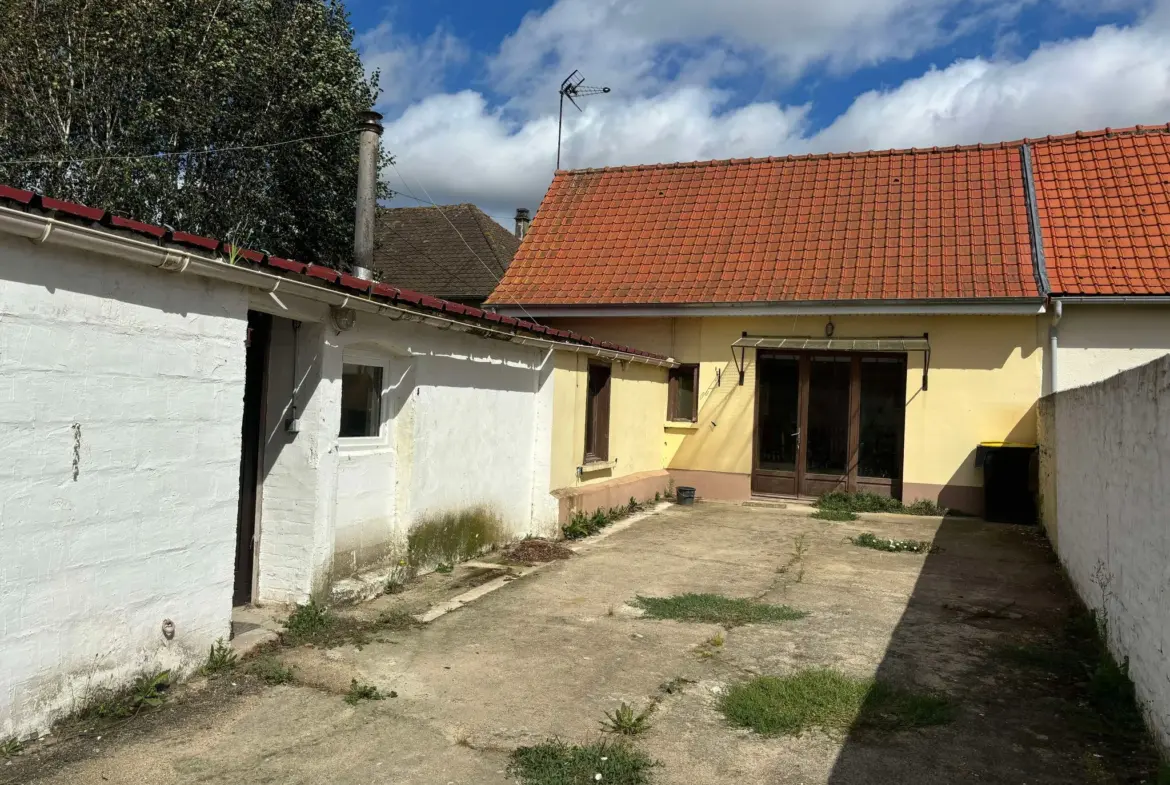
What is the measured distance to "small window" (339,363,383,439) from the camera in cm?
662

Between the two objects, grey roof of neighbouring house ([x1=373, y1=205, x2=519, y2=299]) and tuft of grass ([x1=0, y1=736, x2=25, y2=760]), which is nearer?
tuft of grass ([x1=0, y1=736, x2=25, y2=760])

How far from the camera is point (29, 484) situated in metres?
3.78

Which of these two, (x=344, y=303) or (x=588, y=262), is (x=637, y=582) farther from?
(x=588, y=262)

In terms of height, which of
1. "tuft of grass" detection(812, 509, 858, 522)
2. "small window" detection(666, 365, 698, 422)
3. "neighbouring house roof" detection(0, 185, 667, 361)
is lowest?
"tuft of grass" detection(812, 509, 858, 522)

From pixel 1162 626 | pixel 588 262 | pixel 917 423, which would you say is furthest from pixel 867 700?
pixel 588 262

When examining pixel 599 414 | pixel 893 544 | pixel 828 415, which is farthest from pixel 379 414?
pixel 828 415

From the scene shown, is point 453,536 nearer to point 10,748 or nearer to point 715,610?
point 715,610

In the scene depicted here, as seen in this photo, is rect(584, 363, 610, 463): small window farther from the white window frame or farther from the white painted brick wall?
the white painted brick wall

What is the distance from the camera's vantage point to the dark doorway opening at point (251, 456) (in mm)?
5992

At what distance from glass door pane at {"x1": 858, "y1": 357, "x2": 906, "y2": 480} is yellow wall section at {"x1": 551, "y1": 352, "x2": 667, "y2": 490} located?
3.25m

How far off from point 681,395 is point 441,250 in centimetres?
1121

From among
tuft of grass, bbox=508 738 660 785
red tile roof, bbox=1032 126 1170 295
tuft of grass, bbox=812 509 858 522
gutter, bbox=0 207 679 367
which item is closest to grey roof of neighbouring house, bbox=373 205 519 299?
tuft of grass, bbox=812 509 858 522

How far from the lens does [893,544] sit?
9852 millimetres

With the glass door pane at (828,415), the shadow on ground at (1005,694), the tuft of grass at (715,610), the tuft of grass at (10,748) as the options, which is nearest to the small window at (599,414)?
the glass door pane at (828,415)
